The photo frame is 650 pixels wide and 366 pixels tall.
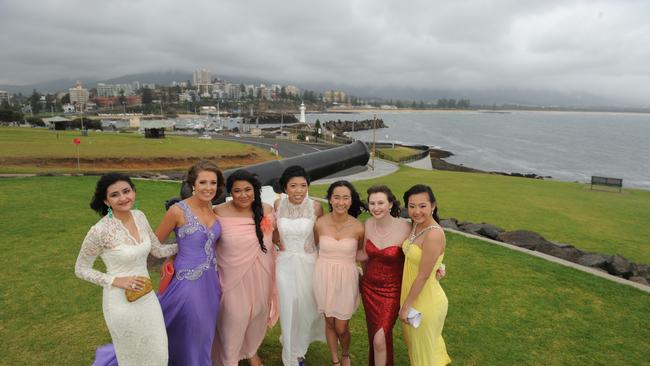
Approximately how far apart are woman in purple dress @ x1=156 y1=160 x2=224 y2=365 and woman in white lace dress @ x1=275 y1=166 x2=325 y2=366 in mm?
646

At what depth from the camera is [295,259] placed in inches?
146

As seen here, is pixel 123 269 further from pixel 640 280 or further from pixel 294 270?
pixel 640 280

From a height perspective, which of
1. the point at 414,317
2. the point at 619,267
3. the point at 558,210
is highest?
the point at 414,317

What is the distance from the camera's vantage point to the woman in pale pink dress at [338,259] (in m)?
3.60

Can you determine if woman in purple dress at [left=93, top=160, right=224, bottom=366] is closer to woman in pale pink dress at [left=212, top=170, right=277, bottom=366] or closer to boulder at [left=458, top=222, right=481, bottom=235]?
woman in pale pink dress at [left=212, top=170, right=277, bottom=366]

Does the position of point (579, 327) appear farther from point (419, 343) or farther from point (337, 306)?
point (337, 306)

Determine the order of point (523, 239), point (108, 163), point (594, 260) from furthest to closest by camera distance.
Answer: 1. point (108, 163)
2. point (523, 239)
3. point (594, 260)

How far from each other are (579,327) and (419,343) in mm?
2828

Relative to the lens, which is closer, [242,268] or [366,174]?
[242,268]

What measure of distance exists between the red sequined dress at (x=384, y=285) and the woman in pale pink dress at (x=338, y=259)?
150 millimetres

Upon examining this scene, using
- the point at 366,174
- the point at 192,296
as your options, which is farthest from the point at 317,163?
the point at 366,174

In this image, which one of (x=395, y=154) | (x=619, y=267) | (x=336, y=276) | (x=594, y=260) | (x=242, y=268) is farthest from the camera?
(x=395, y=154)

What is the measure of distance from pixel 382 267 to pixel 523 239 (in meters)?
6.32

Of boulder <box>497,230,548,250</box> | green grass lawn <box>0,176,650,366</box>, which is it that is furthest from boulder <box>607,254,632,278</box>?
boulder <box>497,230,548,250</box>
